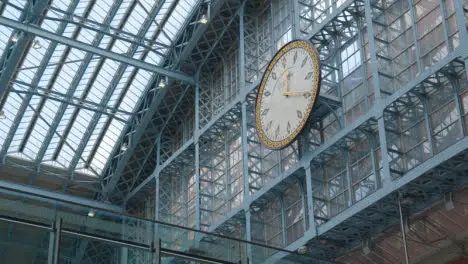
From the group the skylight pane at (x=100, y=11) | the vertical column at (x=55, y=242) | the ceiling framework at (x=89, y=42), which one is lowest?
the vertical column at (x=55, y=242)

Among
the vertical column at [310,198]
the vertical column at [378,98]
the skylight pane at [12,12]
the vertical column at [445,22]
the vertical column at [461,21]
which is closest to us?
the vertical column at [461,21]

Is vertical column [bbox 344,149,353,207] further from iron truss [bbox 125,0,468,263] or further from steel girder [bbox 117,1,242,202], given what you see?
steel girder [bbox 117,1,242,202]

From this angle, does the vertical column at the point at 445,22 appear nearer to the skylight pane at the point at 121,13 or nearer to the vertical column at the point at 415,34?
the vertical column at the point at 415,34

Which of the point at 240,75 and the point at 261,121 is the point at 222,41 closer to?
the point at 240,75

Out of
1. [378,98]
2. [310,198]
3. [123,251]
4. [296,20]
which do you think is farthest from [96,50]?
[123,251]

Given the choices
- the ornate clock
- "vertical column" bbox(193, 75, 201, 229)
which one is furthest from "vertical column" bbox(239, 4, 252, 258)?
"vertical column" bbox(193, 75, 201, 229)

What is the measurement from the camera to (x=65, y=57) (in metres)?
48.9

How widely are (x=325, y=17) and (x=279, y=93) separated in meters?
3.83

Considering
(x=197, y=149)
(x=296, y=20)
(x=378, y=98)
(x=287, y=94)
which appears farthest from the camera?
(x=197, y=149)

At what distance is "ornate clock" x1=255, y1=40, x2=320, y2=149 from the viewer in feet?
120

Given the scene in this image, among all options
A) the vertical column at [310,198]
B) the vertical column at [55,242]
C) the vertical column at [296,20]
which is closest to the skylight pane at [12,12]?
the vertical column at [296,20]

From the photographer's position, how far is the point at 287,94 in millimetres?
38031

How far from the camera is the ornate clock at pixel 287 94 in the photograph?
36594mm

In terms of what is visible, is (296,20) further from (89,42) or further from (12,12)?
(12,12)
